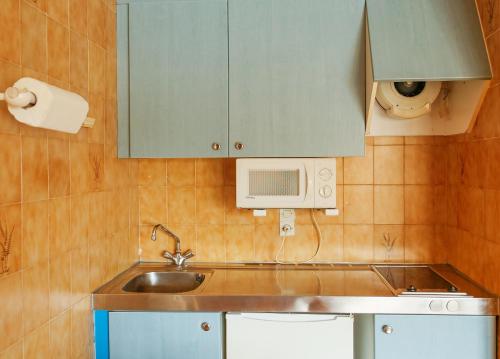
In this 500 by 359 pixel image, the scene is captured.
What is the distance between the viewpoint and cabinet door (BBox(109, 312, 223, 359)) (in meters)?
1.87

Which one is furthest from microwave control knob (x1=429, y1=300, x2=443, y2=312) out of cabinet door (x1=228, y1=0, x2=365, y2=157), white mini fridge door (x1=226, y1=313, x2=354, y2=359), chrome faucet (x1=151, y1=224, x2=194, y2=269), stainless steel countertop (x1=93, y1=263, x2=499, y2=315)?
chrome faucet (x1=151, y1=224, x2=194, y2=269)

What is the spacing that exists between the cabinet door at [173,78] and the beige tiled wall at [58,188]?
0.08m

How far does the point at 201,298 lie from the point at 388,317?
772 mm

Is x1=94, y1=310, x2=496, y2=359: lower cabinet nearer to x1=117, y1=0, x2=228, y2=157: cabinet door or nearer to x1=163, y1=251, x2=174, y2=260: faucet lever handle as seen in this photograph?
x1=163, y1=251, x2=174, y2=260: faucet lever handle

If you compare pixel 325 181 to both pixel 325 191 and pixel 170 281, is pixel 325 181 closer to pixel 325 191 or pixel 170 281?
pixel 325 191

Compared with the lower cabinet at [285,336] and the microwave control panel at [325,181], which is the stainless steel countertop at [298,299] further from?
the microwave control panel at [325,181]

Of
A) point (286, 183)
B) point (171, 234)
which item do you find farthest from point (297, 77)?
point (171, 234)

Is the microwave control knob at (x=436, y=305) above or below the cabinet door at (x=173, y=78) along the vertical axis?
below

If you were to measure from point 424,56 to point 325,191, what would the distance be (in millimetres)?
728

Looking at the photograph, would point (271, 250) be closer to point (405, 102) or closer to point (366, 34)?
point (405, 102)

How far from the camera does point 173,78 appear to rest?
210cm

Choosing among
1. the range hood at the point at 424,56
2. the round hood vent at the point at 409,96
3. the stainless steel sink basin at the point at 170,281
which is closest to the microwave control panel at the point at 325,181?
the range hood at the point at 424,56

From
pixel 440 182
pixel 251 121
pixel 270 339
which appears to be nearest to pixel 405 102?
pixel 440 182

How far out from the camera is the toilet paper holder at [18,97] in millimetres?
1196
